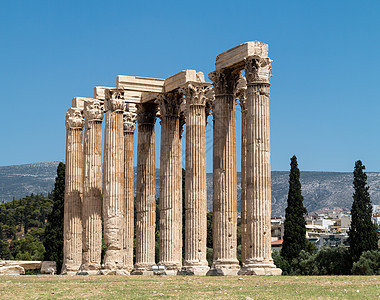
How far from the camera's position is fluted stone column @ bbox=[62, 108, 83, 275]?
62.2 metres

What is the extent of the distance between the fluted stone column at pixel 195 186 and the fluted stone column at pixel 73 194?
14.0 meters

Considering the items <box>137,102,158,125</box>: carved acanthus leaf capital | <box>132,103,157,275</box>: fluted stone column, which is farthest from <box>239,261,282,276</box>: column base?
<box>137,102,158,125</box>: carved acanthus leaf capital

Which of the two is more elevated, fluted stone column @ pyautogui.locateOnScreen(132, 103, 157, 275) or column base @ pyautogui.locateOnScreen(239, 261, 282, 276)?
fluted stone column @ pyautogui.locateOnScreen(132, 103, 157, 275)

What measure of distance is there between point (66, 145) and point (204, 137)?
17137mm

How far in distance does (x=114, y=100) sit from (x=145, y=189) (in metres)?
7.96

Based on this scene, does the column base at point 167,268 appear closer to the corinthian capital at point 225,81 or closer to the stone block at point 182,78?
the stone block at point 182,78

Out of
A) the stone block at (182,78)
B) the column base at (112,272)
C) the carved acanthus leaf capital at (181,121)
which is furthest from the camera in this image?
the carved acanthus leaf capital at (181,121)

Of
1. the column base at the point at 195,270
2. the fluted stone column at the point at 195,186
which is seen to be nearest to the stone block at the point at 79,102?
the fluted stone column at the point at 195,186

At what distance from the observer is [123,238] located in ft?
199

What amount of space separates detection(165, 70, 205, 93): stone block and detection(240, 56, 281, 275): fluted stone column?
8192mm

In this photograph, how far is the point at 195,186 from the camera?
5178 cm

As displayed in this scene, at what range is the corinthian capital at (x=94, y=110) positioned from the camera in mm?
60375

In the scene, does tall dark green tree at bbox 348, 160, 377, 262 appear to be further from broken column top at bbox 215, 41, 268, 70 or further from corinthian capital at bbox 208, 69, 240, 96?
broken column top at bbox 215, 41, 268, 70

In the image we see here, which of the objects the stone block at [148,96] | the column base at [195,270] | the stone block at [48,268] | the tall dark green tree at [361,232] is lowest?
the stone block at [48,268]
